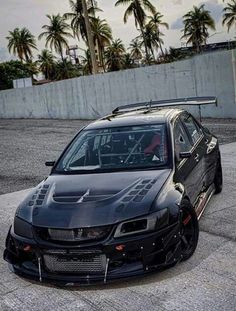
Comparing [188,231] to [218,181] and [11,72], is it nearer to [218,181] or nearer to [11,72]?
[218,181]

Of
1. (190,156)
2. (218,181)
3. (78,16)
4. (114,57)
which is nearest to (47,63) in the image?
(114,57)

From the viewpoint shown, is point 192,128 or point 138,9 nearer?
point 192,128

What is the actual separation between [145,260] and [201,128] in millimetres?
3289

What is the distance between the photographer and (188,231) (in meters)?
4.36

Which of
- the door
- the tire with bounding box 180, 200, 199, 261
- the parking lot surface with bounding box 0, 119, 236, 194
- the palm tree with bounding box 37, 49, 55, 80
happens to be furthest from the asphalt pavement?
the palm tree with bounding box 37, 49, 55, 80

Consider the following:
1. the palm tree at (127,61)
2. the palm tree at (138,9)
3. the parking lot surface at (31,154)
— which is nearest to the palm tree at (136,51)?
the palm tree at (127,61)

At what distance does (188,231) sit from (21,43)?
6358 centimetres

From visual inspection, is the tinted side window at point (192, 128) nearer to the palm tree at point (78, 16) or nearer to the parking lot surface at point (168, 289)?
the parking lot surface at point (168, 289)

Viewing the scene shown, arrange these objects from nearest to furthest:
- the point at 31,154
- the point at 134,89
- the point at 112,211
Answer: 1. the point at 112,211
2. the point at 31,154
3. the point at 134,89

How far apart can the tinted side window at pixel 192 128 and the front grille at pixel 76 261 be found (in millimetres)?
2609

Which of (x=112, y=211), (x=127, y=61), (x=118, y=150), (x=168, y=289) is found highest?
(x=127, y=61)

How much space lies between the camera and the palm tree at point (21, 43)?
63531 millimetres

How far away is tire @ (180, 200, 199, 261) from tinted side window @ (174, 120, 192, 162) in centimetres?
73

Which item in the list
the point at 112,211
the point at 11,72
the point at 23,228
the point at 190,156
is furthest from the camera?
the point at 11,72
